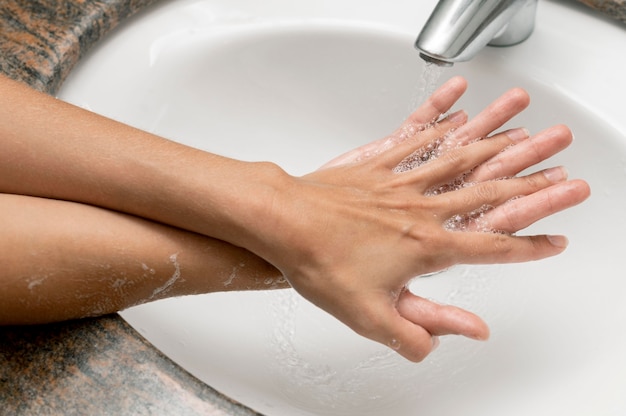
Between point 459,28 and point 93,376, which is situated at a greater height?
point 459,28

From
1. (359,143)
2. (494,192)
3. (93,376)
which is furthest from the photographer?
(359,143)

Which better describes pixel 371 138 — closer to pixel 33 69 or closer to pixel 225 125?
pixel 225 125

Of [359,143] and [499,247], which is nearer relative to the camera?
[499,247]

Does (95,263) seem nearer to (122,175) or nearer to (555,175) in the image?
→ (122,175)

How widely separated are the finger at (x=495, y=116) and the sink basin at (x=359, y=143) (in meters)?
0.08

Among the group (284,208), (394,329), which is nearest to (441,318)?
(394,329)

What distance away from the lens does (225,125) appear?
0.80m

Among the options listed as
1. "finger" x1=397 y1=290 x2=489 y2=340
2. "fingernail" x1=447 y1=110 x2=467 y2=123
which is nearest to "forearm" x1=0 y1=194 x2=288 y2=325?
"finger" x1=397 y1=290 x2=489 y2=340

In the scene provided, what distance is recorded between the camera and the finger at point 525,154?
0.62 meters

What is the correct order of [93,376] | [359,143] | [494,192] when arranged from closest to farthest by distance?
[93,376] → [494,192] → [359,143]

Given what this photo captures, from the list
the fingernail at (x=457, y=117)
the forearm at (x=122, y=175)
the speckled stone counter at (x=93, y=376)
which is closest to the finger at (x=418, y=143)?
the fingernail at (x=457, y=117)

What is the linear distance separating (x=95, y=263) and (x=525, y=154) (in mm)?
354

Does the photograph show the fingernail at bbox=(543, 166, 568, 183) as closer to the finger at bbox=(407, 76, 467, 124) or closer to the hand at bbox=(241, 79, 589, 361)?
the hand at bbox=(241, 79, 589, 361)

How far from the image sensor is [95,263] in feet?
1.80
